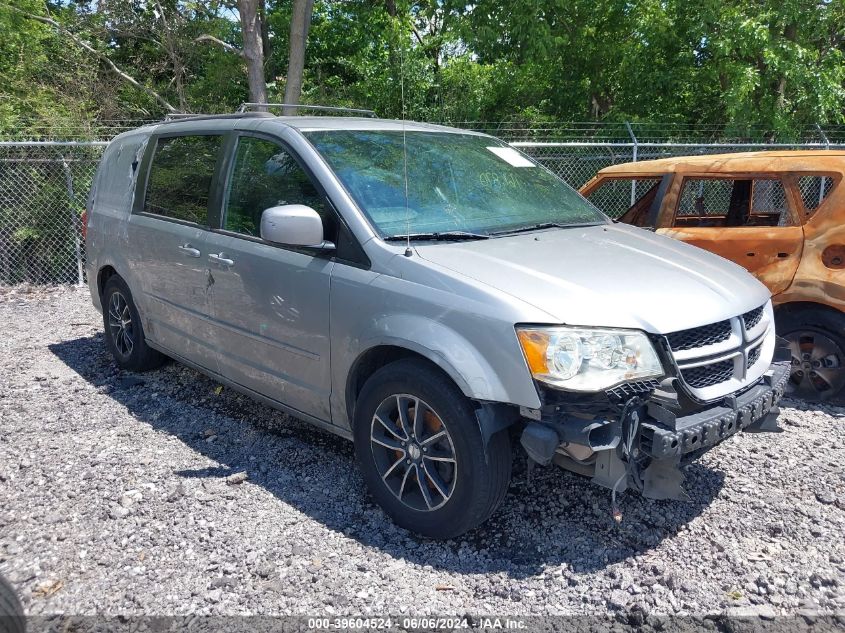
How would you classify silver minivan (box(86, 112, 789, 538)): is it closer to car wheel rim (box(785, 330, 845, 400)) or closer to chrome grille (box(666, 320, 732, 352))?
→ chrome grille (box(666, 320, 732, 352))

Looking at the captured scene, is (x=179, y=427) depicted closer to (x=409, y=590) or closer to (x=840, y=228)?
(x=409, y=590)

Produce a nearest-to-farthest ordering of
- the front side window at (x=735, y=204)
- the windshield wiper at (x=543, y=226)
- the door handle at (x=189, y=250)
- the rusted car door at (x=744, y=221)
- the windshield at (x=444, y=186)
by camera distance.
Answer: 1. the windshield at (x=444, y=186)
2. the windshield wiper at (x=543, y=226)
3. the door handle at (x=189, y=250)
4. the rusted car door at (x=744, y=221)
5. the front side window at (x=735, y=204)

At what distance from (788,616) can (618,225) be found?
2365 millimetres

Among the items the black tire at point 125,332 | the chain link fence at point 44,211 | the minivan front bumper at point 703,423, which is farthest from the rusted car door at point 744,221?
the chain link fence at point 44,211

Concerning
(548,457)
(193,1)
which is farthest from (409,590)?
(193,1)

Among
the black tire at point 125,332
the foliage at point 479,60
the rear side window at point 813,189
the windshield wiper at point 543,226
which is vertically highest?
the foliage at point 479,60

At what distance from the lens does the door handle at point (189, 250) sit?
4.36 meters

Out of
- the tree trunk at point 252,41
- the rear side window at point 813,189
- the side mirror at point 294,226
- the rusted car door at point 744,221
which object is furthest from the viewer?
the tree trunk at point 252,41

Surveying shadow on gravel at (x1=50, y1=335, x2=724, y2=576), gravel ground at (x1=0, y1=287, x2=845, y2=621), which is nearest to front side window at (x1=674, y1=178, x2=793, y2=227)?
gravel ground at (x1=0, y1=287, x2=845, y2=621)

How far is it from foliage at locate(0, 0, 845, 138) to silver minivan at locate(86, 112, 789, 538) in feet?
24.6

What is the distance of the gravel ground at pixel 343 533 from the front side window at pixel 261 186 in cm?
140

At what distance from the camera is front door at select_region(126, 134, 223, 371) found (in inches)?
175

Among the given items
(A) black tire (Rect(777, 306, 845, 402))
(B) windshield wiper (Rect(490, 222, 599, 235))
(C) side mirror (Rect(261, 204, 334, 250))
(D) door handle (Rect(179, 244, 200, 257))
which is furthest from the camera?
(A) black tire (Rect(777, 306, 845, 402))

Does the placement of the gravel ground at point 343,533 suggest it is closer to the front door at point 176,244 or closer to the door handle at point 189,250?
the front door at point 176,244
